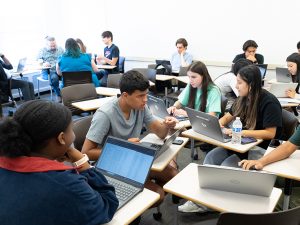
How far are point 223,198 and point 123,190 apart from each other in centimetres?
50

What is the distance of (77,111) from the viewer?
3.94 m

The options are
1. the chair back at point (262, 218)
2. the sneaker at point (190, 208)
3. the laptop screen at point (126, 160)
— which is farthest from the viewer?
the sneaker at point (190, 208)

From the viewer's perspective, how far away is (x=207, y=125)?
7.69 ft

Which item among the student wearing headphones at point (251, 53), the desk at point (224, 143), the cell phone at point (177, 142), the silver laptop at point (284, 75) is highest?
the student wearing headphones at point (251, 53)

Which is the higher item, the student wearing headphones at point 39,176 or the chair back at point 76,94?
the student wearing headphones at point 39,176

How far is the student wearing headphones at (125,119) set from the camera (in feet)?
6.45

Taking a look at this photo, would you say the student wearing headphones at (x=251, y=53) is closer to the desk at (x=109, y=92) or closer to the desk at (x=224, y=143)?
the desk at (x=109, y=92)

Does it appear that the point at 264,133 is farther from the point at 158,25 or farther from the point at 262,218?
the point at 158,25

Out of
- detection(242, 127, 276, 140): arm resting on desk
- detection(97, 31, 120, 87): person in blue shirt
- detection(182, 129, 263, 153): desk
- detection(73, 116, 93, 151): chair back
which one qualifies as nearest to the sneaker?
detection(182, 129, 263, 153): desk

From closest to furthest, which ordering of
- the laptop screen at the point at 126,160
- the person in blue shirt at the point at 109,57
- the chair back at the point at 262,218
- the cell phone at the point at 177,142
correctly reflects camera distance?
the chair back at the point at 262,218 < the laptop screen at the point at 126,160 < the cell phone at the point at 177,142 < the person in blue shirt at the point at 109,57

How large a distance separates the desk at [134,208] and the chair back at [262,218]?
0.37m

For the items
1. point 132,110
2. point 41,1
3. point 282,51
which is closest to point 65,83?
point 132,110

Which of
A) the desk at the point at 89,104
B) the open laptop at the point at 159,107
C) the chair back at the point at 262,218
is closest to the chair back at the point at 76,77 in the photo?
the desk at the point at 89,104

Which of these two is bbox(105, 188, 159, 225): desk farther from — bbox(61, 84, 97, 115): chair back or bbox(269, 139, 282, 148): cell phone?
bbox(61, 84, 97, 115): chair back
